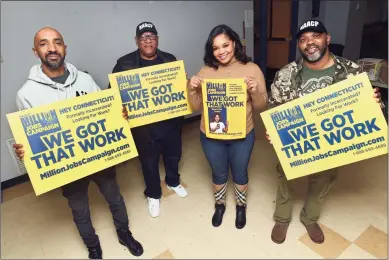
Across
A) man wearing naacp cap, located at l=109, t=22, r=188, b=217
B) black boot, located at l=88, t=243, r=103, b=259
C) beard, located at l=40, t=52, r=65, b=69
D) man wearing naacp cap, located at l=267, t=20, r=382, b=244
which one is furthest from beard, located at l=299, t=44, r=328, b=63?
black boot, located at l=88, t=243, r=103, b=259

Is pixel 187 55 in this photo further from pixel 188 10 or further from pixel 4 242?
pixel 4 242

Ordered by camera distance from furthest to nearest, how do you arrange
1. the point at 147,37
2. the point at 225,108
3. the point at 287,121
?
1. the point at 147,37
2. the point at 225,108
3. the point at 287,121

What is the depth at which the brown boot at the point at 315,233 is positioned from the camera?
69.6 inches

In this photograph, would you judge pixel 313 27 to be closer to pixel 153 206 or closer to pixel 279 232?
pixel 279 232

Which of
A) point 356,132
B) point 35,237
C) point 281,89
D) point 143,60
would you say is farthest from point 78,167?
point 356,132

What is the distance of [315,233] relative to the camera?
1.79 meters

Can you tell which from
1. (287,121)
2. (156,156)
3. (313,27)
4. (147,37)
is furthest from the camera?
(156,156)

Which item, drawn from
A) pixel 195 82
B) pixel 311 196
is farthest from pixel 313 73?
pixel 311 196

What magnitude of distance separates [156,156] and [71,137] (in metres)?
0.66

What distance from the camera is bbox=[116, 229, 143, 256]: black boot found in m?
1.78

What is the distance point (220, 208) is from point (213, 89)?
2.87ft

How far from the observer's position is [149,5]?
116 inches

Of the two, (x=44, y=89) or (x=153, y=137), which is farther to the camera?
(x=153, y=137)

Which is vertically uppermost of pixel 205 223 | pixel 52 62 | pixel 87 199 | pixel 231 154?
pixel 52 62
